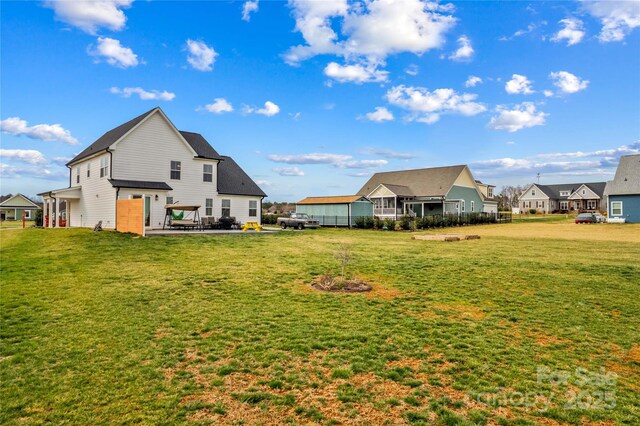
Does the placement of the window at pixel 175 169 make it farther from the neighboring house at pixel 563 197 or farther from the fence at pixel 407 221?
the neighboring house at pixel 563 197

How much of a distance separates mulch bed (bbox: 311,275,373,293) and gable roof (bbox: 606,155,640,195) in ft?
145

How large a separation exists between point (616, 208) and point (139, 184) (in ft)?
157

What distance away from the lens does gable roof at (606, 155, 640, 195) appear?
131 feet

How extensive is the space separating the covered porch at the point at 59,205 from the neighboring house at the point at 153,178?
0.08 meters

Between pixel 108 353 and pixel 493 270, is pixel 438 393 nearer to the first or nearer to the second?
pixel 108 353

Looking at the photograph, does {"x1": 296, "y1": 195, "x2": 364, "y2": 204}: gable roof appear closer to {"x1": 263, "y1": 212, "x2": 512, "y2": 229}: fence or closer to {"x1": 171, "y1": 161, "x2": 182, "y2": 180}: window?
{"x1": 263, "y1": 212, "x2": 512, "y2": 229}: fence

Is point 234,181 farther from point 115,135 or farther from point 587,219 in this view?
point 587,219

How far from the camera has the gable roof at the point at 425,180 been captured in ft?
147

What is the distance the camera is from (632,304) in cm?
833

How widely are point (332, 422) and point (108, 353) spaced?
3.65m

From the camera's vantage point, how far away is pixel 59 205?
115ft

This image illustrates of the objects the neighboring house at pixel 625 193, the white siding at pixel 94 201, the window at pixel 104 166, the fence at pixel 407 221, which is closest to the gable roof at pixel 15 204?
the white siding at pixel 94 201

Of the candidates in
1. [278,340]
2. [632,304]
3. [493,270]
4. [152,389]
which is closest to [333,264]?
[493,270]

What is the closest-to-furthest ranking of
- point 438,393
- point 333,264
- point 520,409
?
point 520,409, point 438,393, point 333,264
